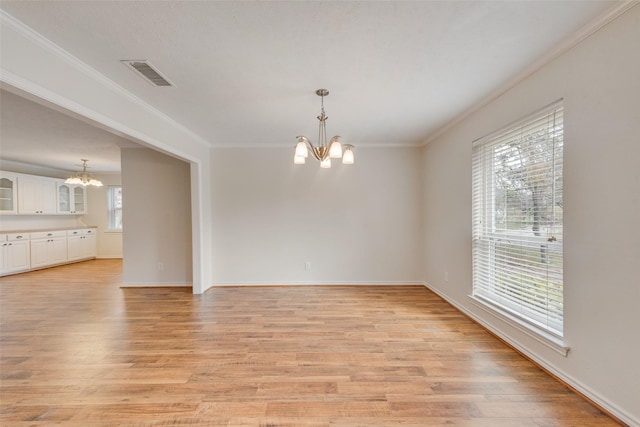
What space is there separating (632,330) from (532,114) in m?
1.69

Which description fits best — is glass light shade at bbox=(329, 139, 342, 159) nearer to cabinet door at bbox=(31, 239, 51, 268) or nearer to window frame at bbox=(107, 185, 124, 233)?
cabinet door at bbox=(31, 239, 51, 268)

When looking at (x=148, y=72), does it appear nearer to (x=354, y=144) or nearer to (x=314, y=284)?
(x=354, y=144)

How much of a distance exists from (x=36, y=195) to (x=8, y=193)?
49cm

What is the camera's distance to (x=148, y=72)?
222 centimetres

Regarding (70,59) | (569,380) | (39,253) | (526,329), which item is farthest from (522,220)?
(39,253)

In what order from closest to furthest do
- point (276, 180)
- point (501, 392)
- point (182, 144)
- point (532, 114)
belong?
point (501, 392) → point (532, 114) → point (182, 144) → point (276, 180)

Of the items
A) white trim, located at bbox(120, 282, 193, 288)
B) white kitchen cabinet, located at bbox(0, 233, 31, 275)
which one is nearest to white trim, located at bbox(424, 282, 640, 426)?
white trim, located at bbox(120, 282, 193, 288)

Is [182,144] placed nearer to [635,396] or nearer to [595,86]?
[595,86]

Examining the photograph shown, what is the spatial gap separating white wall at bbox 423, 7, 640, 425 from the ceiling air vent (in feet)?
10.6

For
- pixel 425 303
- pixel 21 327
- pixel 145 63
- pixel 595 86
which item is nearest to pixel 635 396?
pixel 595 86

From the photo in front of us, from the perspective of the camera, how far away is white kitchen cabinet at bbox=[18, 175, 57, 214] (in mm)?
5938

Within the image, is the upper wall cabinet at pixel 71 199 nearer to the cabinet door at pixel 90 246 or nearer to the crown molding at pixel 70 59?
the cabinet door at pixel 90 246

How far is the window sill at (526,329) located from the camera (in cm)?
195

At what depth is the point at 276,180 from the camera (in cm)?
455
